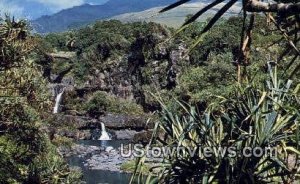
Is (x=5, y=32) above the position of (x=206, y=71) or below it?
above

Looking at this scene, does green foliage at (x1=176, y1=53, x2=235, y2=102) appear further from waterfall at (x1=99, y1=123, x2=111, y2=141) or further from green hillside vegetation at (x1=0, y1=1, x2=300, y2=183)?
waterfall at (x1=99, y1=123, x2=111, y2=141)

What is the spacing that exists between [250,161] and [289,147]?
2.48ft

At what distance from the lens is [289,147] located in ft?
24.7

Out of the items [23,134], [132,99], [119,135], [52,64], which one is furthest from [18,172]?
[52,64]

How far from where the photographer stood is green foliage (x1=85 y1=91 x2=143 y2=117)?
65.5 metres

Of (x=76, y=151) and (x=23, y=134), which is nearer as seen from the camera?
(x=23, y=134)

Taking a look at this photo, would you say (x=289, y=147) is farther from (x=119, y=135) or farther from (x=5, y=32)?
(x=119, y=135)

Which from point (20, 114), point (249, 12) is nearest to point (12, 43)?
point (20, 114)

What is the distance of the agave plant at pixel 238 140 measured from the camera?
25.3ft

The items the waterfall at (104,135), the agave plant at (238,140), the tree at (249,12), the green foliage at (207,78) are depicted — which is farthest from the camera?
the waterfall at (104,135)

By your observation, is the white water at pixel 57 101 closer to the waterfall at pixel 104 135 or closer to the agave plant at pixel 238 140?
the waterfall at pixel 104 135

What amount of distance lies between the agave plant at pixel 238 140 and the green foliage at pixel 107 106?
56480 mm

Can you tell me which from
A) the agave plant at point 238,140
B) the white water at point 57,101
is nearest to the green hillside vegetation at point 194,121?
the agave plant at point 238,140

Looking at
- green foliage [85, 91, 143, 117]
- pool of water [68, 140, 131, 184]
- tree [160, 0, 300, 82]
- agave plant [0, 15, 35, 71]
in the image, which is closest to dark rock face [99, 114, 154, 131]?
green foliage [85, 91, 143, 117]
